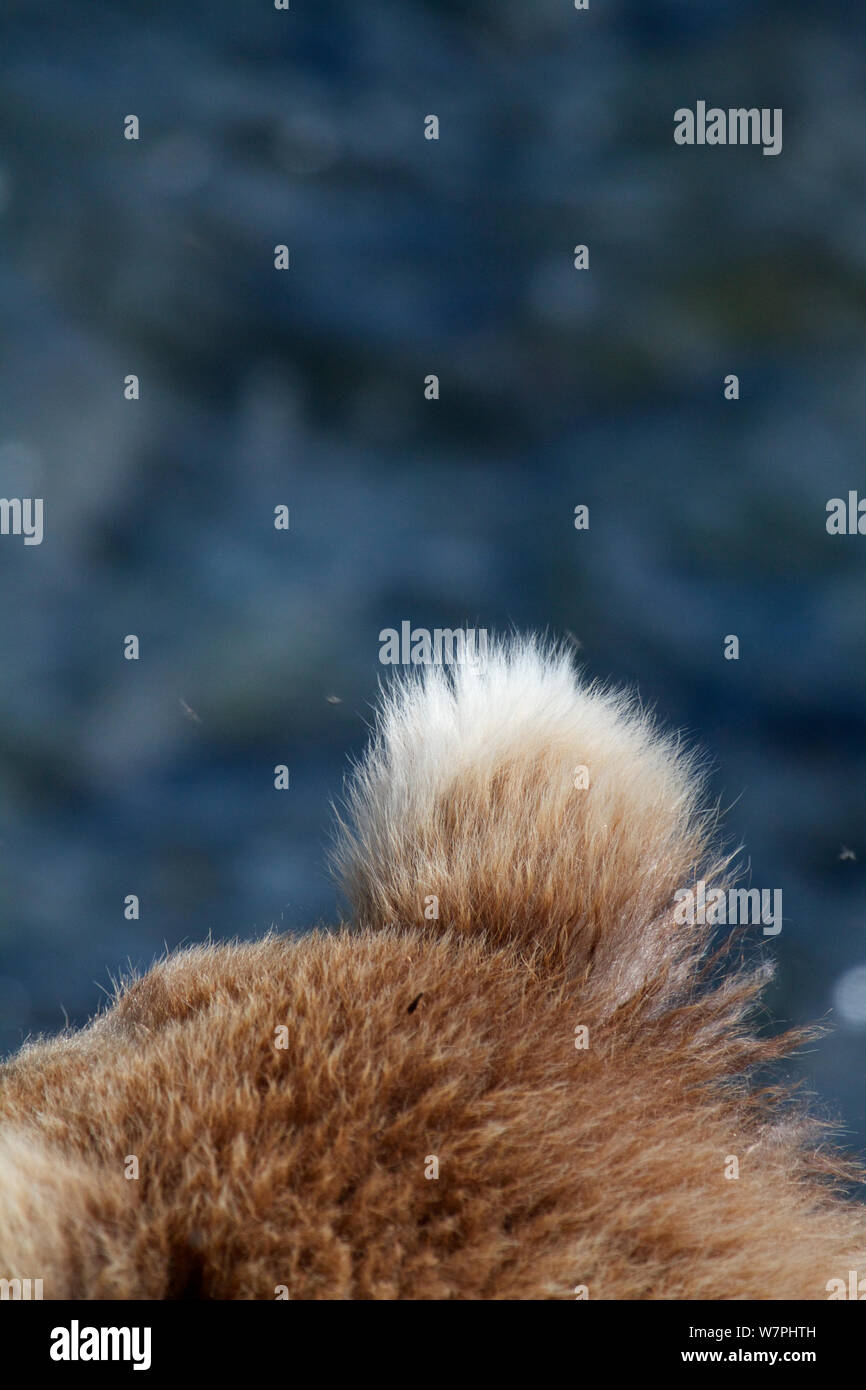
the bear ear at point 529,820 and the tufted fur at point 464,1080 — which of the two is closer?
the tufted fur at point 464,1080

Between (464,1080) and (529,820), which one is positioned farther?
(529,820)

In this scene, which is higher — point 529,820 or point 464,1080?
point 529,820

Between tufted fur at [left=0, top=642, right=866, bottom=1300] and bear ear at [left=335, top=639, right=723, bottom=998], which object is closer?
tufted fur at [left=0, top=642, right=866, bottom=1300]

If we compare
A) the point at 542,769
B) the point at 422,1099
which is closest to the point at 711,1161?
the point at 422,1099

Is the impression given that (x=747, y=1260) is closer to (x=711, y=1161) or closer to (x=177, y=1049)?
(x=711, y=1161)
